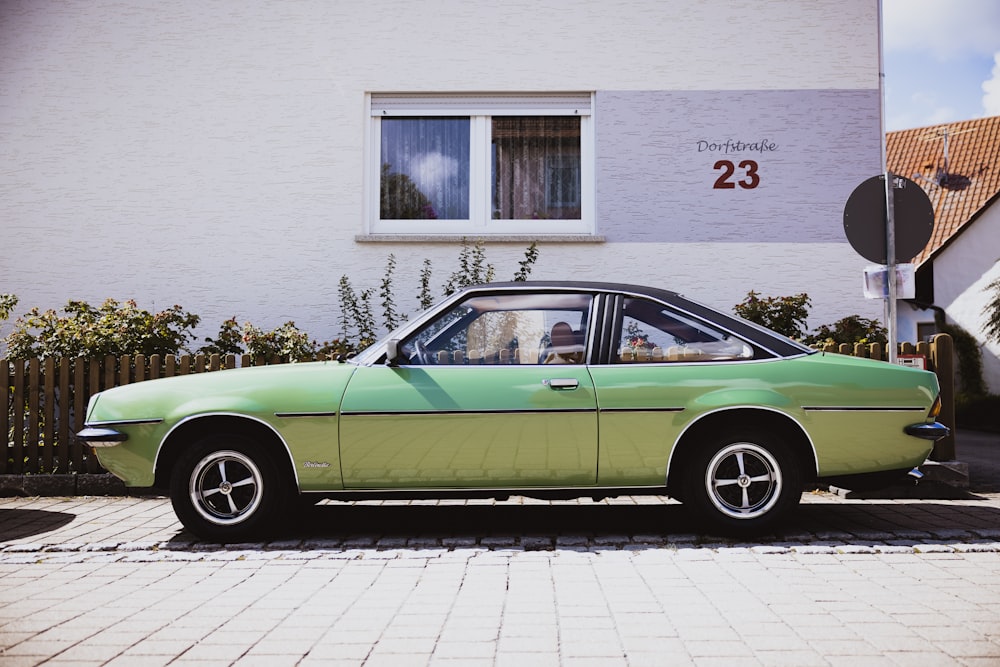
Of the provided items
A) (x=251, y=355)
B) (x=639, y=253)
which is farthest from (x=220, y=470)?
(x=639, y=253)

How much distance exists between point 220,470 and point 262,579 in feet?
3.38

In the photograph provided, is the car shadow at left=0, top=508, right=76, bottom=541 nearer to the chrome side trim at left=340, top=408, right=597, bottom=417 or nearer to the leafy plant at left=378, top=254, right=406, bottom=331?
the chrome side trim at left=340, top=408, right=597, bottom=417

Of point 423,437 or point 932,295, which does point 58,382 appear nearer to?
point 423,437

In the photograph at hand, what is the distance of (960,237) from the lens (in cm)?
2486

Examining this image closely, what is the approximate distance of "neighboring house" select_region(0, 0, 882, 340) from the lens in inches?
384

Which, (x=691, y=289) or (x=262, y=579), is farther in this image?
(x=691, y=289)

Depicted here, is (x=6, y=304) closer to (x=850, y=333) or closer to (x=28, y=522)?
(x=28, y=522)

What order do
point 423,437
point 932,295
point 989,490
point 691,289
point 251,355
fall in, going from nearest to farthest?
point 423,437 → point 989,490 → point 251,355 → point 691,289 → point 932,295

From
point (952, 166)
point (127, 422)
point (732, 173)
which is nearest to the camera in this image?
point (127, 422)

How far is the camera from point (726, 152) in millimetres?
9875

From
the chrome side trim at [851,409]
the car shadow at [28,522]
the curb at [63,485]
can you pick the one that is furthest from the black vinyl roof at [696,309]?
the curb at [63,485]

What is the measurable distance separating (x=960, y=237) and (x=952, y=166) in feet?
13.1

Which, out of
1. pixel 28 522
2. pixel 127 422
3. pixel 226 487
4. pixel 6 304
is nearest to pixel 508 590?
pixel 226 487

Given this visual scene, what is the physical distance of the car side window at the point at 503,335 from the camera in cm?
543
